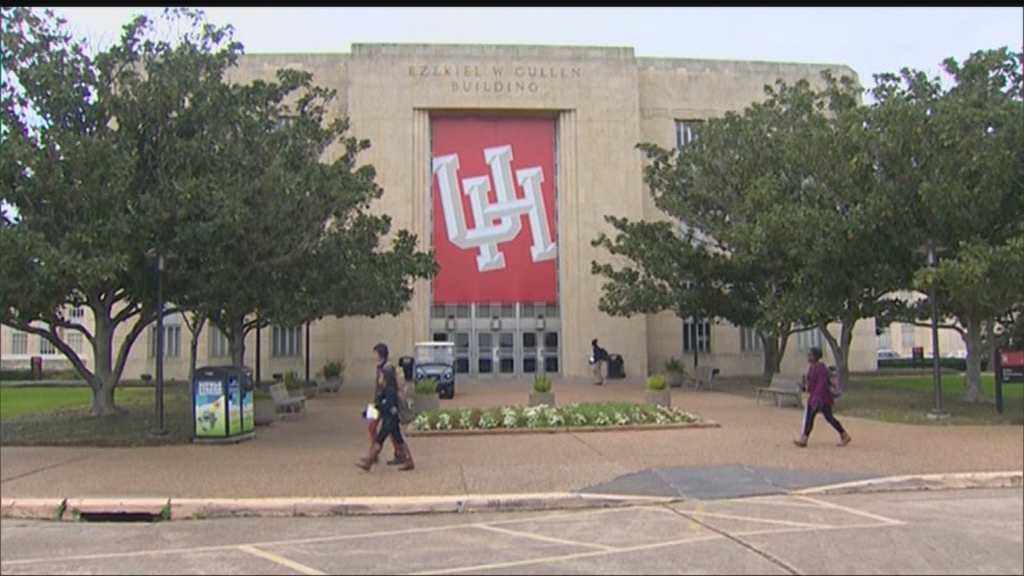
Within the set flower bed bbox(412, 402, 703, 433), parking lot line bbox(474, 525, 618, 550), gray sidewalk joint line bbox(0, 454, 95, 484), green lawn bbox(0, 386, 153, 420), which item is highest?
flower bed bbox(412, 402, 703, 433)

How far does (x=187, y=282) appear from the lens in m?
18.3

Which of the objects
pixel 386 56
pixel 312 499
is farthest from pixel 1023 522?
pixel 386 56

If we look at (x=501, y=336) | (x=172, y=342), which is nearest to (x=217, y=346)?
(x=172, y=342)

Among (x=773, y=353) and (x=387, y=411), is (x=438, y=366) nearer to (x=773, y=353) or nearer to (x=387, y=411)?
(x=773, y=353)

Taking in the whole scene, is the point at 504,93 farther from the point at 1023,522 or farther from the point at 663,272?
the point at 1023,522

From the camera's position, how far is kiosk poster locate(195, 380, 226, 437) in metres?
16.3

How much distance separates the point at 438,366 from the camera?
101ft

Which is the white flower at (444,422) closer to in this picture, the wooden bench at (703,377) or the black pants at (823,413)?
the black pants at (823,413)

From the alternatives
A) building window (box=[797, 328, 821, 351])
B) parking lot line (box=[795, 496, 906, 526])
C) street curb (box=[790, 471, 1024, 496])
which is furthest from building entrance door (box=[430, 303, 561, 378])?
parking lot line (box=[795, 496, 906, 526])

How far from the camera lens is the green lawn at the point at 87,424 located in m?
16.3

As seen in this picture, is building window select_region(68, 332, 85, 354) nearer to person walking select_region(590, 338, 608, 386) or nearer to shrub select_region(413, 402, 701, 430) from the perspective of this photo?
person walking select_region(590, 338, 608, 386)

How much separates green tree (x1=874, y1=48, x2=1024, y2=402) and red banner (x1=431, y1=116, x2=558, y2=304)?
2445 cm

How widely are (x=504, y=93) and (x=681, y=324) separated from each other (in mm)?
13920

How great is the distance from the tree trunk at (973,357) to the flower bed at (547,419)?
732 centimetres
